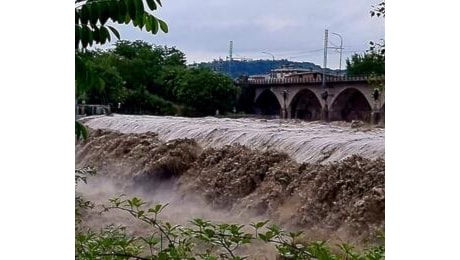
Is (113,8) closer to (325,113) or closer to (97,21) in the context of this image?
(97,21)

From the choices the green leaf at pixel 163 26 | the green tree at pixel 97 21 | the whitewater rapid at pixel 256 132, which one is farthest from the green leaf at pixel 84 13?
the whitewater rapid at pixel 256 132

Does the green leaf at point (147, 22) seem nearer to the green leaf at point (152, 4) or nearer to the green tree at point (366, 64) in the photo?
the green leaf at point (152, 4)

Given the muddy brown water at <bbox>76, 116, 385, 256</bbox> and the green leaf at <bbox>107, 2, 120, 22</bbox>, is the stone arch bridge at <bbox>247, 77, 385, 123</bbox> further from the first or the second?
the green leaf at <bbox>107, 2, 120, 22</bbox>

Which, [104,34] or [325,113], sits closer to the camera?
[104,34]

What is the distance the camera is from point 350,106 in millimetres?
1166

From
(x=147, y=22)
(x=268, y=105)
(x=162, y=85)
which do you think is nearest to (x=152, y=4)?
(x=147, y=22)

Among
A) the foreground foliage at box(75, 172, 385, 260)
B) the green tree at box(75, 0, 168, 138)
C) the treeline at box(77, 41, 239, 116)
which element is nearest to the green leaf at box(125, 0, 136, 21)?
the green tree at box(75, 0, 168, 138)

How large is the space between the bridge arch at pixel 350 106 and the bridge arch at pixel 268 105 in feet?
0.37

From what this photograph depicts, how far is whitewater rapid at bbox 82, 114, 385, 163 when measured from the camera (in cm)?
118

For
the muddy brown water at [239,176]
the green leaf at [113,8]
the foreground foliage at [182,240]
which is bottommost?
the foreground foliage at [182,240]

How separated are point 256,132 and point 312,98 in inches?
5.2

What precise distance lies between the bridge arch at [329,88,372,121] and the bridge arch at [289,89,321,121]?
4 cm

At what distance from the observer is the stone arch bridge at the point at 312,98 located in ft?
3.80
